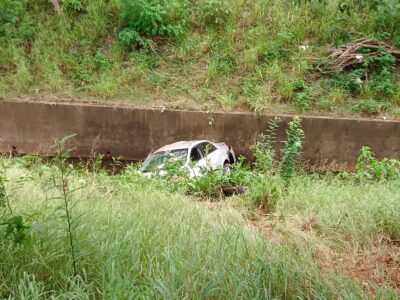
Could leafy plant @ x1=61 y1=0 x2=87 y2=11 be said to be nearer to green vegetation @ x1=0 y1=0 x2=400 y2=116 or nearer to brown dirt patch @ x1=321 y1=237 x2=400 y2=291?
green vegetation @ x1=0 y1=0 x2=400 y2=116

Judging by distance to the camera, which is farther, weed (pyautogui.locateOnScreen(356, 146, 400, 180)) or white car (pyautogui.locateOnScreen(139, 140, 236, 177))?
white car (pyautogui.locateOnScreen(139, 140, 236, 177))

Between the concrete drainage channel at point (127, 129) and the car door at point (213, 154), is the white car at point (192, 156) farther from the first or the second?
the concrete drainage channel at point (127, 129)

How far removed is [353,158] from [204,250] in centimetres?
861

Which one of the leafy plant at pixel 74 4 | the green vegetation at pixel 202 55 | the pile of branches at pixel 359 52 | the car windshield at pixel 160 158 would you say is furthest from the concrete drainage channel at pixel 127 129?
the leafy plant at pixel 74 4

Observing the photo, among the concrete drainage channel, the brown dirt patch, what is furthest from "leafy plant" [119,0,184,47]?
the brown dirt patch

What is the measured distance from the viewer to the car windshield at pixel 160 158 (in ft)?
29.1

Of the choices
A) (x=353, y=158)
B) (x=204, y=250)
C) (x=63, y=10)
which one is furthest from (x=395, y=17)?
(x=204, y=250)

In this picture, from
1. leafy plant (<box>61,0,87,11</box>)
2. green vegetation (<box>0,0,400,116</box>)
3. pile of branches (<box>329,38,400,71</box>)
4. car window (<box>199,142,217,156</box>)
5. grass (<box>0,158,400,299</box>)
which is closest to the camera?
grass (<box>0,158,400,299</box>)

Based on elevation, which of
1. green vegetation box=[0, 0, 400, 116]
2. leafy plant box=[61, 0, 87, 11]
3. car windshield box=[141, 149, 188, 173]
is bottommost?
car windshield box=[141, 149, 188, 173]

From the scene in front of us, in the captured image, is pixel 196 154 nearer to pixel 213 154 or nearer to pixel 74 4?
pixel 213 154

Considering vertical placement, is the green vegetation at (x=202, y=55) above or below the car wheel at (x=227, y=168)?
above

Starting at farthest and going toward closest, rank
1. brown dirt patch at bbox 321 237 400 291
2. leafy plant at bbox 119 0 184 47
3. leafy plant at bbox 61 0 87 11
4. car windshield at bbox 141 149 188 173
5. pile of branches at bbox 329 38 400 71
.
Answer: leafy plant at bbox 61 0 87 11 → leafy plant at bbox 119 0 184 47 → pile of branches at bbox 329 38 400 71 → car windshield at bbox 141 149 188 173 → brown dirt patch at bbox 321 237 400 291

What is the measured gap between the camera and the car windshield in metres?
8.87

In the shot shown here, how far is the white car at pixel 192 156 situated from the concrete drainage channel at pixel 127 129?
0.94 meters
